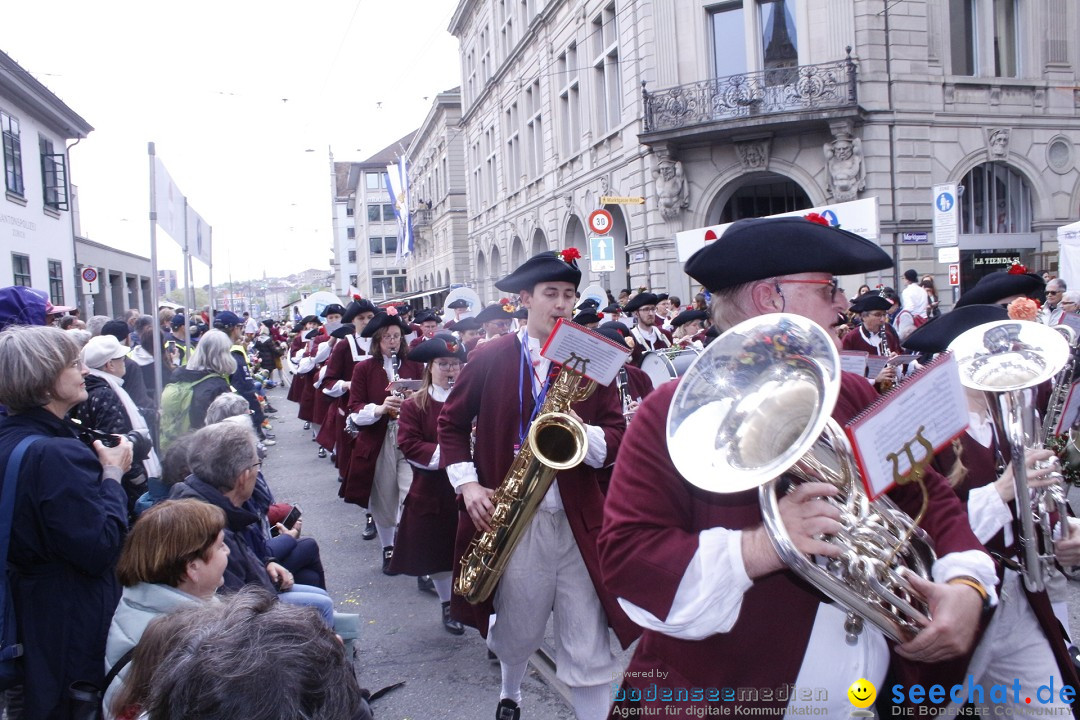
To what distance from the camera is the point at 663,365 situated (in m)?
6.96

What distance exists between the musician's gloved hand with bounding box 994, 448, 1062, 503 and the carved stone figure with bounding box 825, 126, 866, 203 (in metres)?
17.3

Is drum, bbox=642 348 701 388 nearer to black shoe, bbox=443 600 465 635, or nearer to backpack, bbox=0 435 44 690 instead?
black shoe, bbox=443 600 465 635

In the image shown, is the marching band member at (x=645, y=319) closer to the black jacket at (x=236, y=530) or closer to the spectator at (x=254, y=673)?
the black jacket at (x=236, y=530)

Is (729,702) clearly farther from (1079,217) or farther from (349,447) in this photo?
(1079,217)

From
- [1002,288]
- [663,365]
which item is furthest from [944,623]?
[663,365]

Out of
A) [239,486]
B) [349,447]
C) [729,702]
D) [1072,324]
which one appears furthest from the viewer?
[349,447]

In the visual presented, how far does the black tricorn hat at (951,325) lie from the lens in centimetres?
299

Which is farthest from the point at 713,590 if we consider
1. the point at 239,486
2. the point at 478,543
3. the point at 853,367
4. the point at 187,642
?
the point at 853,367

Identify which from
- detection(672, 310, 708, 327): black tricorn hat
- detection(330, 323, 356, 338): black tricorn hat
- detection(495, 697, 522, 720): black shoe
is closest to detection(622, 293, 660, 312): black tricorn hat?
detection(672, 310, 708, 327): black tricorn hat

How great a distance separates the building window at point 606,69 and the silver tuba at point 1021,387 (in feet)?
69.8

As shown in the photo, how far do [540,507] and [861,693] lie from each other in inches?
71.3

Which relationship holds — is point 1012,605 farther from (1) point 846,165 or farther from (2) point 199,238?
(1) point 846,165

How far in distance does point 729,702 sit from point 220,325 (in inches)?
397

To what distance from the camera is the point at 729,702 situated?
1.85m
